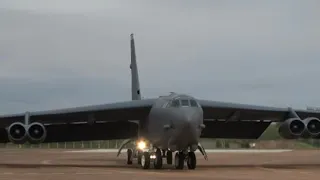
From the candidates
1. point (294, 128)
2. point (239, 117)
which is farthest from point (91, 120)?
point (294, 128)

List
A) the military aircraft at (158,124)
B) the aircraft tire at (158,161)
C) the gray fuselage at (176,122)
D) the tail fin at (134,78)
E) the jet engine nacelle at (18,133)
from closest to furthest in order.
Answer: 1. the gray fuselage at (176,122)
2. the military aircraft at (158,124)
3. the aircraft tire at (158,161)
4. the jet engine nacelle at (18,133)
5. the tail fin at (134,78)

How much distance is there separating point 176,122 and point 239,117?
8.57 metres

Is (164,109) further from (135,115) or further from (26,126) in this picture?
(26,126)

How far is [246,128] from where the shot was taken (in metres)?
35.8

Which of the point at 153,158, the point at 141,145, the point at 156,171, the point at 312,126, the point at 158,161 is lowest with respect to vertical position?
the point at 156,171

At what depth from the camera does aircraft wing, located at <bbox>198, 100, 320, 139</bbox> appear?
30.4m

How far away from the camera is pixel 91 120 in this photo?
102ft

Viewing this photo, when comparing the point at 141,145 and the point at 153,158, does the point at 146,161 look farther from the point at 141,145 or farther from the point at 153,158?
the point at 141,145

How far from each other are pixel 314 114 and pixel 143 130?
9.80 meters

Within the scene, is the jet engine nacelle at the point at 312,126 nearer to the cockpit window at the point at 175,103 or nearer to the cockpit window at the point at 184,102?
the cockpit window at the point at 184,102

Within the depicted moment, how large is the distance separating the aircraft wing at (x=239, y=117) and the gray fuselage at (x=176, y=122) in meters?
3.49

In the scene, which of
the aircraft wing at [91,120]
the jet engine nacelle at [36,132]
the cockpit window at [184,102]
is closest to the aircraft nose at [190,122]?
the cockpit window at [184,102]

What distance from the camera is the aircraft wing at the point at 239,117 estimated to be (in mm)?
30391

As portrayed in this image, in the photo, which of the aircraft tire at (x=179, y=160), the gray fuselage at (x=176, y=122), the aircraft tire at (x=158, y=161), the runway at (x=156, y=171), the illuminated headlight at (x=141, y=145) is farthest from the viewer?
the illuminated headlight at (x=141, y=145)
